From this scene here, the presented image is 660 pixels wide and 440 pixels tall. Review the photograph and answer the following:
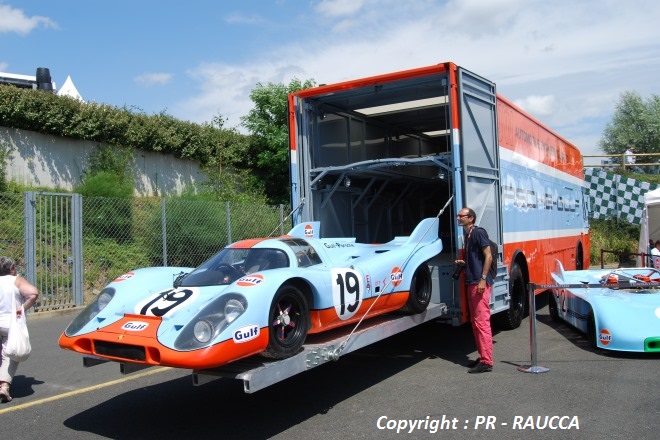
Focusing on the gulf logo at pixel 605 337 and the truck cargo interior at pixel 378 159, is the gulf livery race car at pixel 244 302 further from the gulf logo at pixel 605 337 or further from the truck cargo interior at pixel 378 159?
the gulf logo at pixel 605 337

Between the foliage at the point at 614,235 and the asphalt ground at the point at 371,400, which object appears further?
the foliage at the point at 614,235

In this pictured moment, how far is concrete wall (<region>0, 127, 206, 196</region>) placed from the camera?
13332 millimetres

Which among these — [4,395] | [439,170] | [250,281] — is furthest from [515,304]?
[4,395]

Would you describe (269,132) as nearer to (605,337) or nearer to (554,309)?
(554,309)

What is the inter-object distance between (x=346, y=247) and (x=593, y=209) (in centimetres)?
1749

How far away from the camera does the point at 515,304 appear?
870cm

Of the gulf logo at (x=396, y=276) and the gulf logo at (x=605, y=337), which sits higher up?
the gulf logo at (x=396, y=276)

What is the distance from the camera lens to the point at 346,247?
254 inches

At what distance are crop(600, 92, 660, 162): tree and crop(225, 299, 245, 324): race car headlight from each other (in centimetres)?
3445

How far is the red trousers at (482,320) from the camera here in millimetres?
6371

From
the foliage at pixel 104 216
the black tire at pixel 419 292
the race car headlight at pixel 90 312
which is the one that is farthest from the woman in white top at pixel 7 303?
the foliage at pixel 104 216

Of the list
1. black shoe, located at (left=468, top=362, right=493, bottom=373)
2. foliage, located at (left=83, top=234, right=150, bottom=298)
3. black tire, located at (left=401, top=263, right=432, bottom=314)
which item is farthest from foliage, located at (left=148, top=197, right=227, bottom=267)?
black shoe, located at (left=468, top=362, right=493, bottom=373)

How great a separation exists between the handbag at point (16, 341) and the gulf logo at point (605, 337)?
245 inches

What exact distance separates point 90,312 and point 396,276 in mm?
3031
